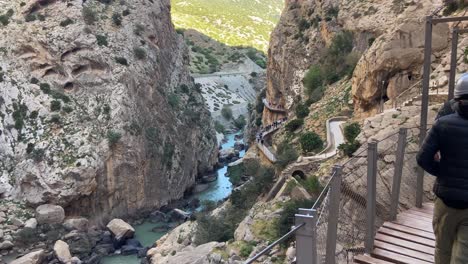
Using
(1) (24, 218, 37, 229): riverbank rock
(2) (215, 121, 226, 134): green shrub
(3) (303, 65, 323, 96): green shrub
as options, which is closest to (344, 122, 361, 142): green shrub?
(3) (303, 65, 323, 96): green shrub

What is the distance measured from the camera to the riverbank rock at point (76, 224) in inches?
1387

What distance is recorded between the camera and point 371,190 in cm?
689

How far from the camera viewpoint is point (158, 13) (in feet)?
181

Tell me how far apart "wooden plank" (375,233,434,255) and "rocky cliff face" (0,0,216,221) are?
110 ft

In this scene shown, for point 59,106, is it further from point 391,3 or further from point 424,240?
point 424,240

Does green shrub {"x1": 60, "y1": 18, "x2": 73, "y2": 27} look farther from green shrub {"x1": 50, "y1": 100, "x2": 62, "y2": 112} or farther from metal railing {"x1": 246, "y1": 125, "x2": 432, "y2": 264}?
metal railing {"x1": 246, "y1": 125, "x2": 432, "y2": 264}

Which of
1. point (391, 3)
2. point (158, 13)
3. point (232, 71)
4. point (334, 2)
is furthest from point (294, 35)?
point (232, 71)

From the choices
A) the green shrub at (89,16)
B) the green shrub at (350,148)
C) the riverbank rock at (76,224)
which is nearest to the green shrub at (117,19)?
the green shrub at (89,16)

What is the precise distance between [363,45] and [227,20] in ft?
411

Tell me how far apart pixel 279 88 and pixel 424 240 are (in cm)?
4103

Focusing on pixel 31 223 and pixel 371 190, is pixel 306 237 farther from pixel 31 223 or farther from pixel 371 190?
pixel 31 223

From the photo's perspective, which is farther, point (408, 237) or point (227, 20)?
point (227, 20)

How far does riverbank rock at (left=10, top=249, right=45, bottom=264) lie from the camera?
28.7m

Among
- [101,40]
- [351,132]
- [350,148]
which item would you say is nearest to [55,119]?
[101,40]
